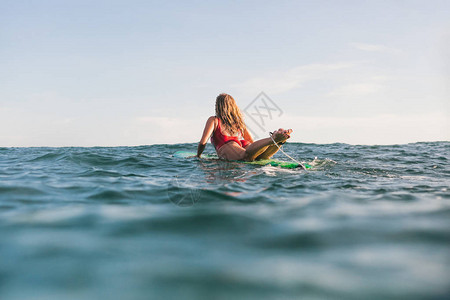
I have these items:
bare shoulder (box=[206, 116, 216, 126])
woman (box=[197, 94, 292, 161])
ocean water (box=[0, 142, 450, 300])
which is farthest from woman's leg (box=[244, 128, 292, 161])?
ocean water (box=[0, 142, 450, 300])

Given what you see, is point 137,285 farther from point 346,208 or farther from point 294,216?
point 346,208

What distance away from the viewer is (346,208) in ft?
9.73

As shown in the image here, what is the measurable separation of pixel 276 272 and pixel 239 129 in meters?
5.22

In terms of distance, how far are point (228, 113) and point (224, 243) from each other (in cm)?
471

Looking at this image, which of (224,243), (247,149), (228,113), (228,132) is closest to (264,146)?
(247,149)

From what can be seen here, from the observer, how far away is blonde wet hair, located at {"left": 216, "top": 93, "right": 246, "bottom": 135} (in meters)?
6.55

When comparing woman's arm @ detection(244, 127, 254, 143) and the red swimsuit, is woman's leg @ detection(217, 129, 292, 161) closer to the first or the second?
the red swimsuit

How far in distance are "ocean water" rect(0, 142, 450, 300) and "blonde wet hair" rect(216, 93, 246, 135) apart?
2878mm

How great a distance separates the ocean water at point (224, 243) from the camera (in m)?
1.56

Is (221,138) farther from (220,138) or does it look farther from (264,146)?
(264,146)

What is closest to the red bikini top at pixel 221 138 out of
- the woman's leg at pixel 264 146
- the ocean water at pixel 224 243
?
the woman's leg at pixel 264 146

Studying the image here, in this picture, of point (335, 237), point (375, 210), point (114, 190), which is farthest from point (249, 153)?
point (335, 237)

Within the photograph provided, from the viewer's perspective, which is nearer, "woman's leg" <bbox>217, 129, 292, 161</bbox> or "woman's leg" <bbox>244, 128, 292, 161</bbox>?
"woman's leg" <bbox>244, 128, 292, 161</bbox>

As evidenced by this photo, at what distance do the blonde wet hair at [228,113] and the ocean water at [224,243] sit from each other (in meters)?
2.88
